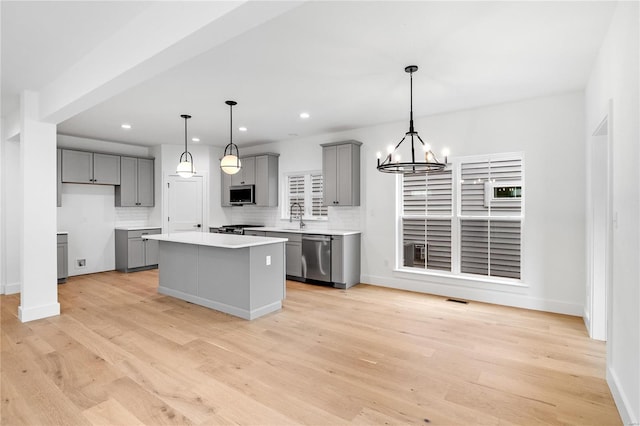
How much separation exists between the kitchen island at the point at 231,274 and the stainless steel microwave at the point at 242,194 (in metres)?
2.43

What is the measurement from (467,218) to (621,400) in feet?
9.84

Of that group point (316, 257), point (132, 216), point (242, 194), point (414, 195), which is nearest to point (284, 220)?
point (242, 194)

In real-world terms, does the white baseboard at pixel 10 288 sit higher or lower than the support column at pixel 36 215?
lower

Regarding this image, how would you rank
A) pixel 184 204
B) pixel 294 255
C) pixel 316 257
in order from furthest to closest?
pixel 184 204 → pixel 294 255 → pixel 316 257

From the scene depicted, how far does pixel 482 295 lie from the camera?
4.71m

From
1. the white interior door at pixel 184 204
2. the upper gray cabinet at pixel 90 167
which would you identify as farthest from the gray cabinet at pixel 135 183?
the white interior door at pixel 184 204

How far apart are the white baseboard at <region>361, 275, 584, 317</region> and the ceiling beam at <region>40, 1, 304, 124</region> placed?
14.4ft

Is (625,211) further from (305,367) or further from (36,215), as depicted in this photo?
(36,215)

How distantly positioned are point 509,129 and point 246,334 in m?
4.19

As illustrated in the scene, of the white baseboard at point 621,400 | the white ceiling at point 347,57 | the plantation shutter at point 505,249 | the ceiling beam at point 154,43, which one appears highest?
the white ceiling at point 347,57

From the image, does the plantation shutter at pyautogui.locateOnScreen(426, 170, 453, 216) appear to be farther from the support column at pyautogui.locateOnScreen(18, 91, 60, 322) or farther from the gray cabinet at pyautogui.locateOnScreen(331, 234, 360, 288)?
the support column at pyautogui.locateOnScreen(18, 91, 60, 322)

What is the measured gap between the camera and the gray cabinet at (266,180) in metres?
6.89

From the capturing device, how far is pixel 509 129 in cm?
450

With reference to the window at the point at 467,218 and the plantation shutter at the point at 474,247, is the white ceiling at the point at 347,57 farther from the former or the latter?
the plantation shutter at the point at 474,247
